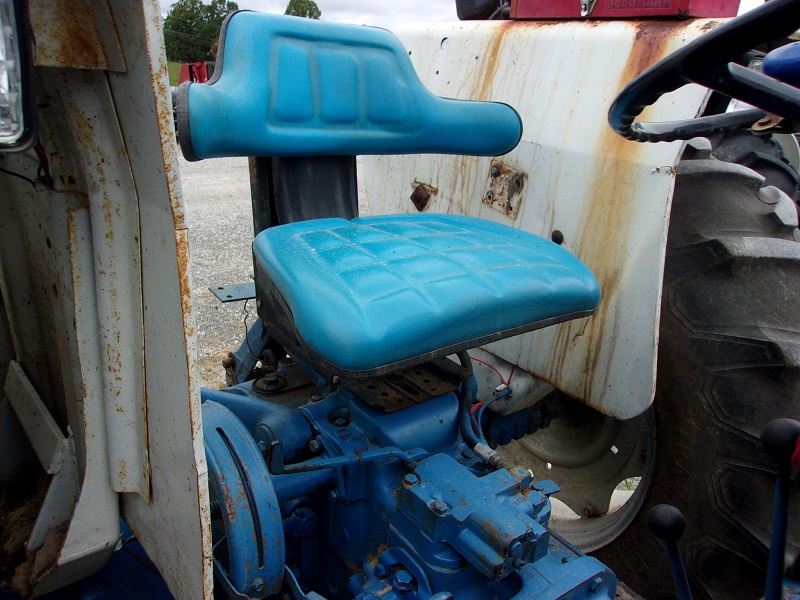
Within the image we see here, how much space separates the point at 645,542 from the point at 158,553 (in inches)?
38.8

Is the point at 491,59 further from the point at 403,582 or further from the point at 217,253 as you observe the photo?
the point at 217,253

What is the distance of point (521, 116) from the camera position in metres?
1.47

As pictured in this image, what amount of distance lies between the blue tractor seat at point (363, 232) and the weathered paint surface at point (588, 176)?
0.10m

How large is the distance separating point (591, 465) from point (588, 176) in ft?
2.40

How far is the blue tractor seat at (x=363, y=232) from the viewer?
0.93 metres

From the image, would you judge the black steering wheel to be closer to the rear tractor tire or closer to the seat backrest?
the rear tractor tire

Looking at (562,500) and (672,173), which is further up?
(672,173)

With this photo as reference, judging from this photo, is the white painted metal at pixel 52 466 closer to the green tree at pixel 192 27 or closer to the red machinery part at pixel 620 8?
the red machinery part at pixel 620 8

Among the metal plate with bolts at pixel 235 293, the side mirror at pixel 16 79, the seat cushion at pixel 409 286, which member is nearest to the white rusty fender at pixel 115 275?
the side mirror at pixel 16 79

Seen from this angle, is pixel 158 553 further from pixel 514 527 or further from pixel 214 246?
pixel 214 246

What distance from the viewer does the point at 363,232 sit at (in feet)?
4.03

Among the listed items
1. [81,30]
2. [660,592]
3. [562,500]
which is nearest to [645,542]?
[660,592]

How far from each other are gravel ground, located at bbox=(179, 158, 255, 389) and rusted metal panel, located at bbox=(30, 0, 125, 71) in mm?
438

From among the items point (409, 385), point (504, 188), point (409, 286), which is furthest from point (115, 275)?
point (504, 188)
